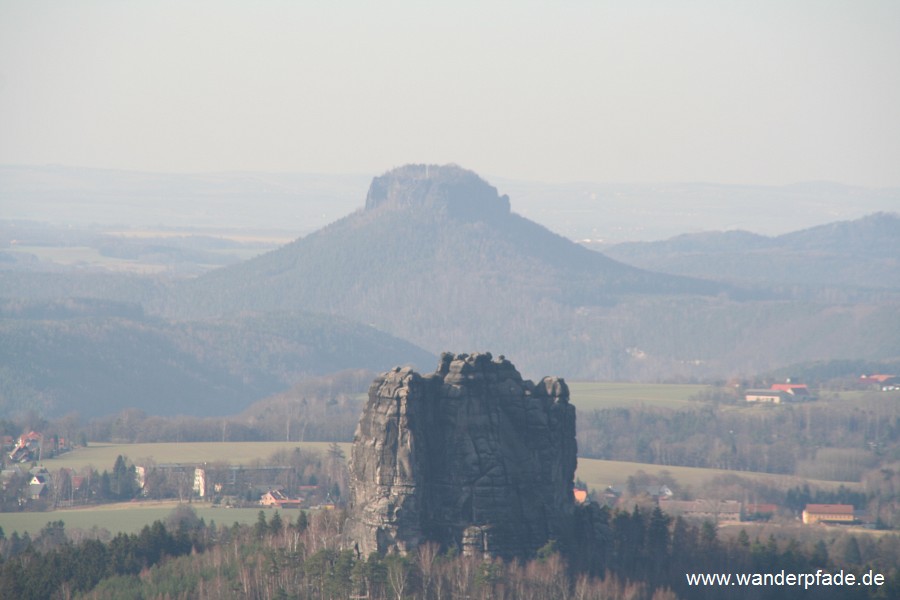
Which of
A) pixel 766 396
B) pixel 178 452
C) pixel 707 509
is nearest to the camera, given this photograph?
pixel 707 509

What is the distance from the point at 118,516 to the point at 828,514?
3699cm

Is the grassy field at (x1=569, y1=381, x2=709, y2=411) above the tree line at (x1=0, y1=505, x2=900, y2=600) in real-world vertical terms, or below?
above

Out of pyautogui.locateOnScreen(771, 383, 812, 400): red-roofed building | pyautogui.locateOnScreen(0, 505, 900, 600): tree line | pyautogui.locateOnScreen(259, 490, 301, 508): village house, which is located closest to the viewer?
pyautogui.locateOnScreen(0, 505, 900, 600): tree line

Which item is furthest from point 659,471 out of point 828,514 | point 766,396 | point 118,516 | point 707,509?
point 766,396

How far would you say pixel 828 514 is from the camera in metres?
127

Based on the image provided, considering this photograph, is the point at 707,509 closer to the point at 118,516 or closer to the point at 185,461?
the point at 118,516

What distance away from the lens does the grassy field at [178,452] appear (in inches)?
5581

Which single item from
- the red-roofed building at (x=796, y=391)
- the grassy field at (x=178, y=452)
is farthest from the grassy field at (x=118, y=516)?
the red-roofed building at (x=796, y=391)

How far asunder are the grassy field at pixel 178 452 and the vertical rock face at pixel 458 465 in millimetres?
51097

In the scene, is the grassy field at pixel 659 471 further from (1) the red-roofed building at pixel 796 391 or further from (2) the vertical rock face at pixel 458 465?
(2) the vertical rock face at pixel 458 465

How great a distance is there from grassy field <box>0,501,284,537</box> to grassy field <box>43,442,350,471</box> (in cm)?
1309

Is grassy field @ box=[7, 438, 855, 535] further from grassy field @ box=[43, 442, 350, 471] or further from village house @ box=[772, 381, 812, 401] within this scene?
village house @ box=[772, 381, 812, 401]

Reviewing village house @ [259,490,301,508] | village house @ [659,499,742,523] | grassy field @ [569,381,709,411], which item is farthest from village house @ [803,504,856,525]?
grassy field @ [569,381,709,411]

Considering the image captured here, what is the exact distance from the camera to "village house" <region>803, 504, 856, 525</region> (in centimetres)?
12575
